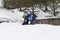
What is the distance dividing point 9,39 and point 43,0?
295 inches

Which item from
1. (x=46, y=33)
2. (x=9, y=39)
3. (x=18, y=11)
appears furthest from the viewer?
(x=18, y=11)

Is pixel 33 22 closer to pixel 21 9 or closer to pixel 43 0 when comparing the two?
pixel 43 0

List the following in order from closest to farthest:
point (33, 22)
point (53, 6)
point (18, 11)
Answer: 1. point (33, 22)
2. point (53, 6)
3. point (18, 11)

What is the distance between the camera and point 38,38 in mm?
4594

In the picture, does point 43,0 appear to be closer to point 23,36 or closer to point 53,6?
point 53,6

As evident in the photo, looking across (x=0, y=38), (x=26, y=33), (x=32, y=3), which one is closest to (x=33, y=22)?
(x=26, y=33)

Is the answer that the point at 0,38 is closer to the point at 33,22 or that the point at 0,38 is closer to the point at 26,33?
the point at 26,33

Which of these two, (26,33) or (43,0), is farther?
(43,0)

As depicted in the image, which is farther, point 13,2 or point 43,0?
point 13,2

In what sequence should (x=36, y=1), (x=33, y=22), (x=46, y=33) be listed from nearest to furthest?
(x=46, y=33)
(x=33, y=22)
(x=36, y=1)

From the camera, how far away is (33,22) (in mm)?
7363

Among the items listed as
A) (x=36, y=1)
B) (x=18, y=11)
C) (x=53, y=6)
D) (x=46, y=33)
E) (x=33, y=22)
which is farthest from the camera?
(x=18, y=11)

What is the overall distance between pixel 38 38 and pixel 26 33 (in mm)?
652

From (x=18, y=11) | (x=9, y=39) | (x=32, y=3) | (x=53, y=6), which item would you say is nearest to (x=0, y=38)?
(x=9, y=39)
